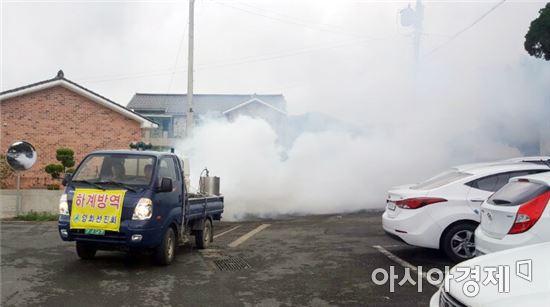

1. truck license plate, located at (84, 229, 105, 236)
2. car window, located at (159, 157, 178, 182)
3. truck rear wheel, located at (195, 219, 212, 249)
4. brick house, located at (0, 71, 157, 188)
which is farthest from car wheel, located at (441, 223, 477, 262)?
brick house, located at (0, 71, 157, 188)

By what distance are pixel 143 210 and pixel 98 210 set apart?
0.60 m

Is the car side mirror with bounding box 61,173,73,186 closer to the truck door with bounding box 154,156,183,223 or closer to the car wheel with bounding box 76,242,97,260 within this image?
the car wheel with bounding box 76,242,97,260

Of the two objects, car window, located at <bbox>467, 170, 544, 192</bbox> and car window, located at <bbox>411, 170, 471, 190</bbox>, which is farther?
car window, located at <bbox>411, 170, 471, 190</bbox>

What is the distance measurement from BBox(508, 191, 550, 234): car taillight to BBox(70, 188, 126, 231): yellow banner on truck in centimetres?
480

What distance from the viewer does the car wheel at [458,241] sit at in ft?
23.1

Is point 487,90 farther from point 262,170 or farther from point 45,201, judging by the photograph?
point 45,201

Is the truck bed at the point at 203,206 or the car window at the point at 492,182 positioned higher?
the car window at the point at 492,182

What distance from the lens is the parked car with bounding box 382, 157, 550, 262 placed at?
7004 millimetres

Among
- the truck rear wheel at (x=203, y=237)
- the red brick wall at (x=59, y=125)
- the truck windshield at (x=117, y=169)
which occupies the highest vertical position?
the red brick wall at (x=59, y=125)

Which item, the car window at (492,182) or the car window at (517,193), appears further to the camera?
the car window at (492,182)

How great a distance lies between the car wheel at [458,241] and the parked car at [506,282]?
3.59 metres

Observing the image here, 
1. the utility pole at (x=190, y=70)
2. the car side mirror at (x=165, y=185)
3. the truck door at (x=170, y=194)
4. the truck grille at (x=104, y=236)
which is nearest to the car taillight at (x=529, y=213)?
the car side mirror at (x=165, y=185)

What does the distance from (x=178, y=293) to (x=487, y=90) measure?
1270 cm

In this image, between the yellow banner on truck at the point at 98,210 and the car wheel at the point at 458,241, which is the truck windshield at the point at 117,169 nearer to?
the yellow banner on truck at the point at 98,210
